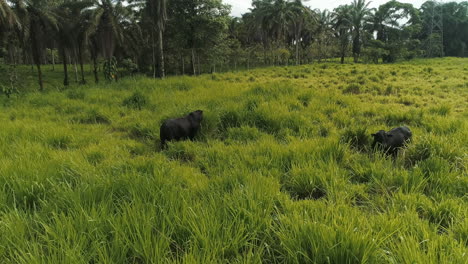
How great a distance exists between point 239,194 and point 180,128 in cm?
250

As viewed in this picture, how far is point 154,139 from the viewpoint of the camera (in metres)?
4.63

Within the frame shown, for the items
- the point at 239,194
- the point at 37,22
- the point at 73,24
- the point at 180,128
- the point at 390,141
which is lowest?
the point at 239,194

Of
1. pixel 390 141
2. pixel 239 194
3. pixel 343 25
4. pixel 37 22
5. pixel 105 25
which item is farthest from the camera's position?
pixel 343 25

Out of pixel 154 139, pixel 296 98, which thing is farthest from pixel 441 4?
pixel 154 139

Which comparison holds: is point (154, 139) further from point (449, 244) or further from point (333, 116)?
point (449, 244)

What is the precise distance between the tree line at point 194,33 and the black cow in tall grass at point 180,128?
1248cm

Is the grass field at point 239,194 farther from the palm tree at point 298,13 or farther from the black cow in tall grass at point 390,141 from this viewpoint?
the palm tree at point 298,13

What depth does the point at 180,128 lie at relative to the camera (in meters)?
4.35

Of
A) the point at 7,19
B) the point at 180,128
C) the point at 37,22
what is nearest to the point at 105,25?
the point at 37,22

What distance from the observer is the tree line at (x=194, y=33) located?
20.7m

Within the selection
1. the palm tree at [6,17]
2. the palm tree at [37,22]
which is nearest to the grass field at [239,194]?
the palm tree at [6,17]

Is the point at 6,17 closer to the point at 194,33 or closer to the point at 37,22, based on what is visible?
the point at 37,22

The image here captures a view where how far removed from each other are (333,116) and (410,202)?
11.1ft

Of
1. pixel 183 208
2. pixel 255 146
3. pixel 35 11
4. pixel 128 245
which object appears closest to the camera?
pixel 128 245
